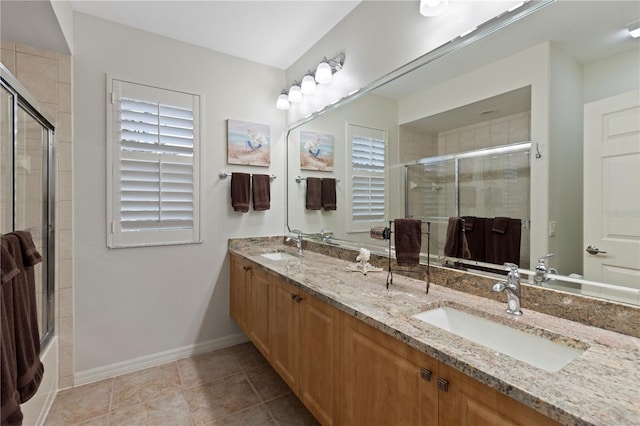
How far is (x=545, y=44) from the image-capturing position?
44.7 inches

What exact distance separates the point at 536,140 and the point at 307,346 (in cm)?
136

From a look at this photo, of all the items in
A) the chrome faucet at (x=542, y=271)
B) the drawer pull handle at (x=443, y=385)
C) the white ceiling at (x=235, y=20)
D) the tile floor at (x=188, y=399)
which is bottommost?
the tile floor at (x=188, y=399)

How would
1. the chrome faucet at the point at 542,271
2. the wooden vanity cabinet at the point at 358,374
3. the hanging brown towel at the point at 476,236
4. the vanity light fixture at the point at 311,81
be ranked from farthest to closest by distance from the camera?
the vanity light fixture at the point at 311,81
the hanging brown towel at the point at 476,236
the chrome faucet at the point at 542,271
the wooden vanity cabinet at the point at 358,374

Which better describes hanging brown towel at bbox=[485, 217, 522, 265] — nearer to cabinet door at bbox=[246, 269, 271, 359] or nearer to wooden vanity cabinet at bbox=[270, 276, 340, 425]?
wooden vanity cabinet at bbox=[270, 276, 340, 425]

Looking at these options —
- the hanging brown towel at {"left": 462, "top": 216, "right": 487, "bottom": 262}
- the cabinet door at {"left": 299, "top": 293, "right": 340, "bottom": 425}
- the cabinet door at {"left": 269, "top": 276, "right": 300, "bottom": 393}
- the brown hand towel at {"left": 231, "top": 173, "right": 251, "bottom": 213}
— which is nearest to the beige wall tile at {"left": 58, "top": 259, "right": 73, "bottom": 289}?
the brown hand towel at {"left": 231, "top": 173, "right": 251, "bottom": 213}

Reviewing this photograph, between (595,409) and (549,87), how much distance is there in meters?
1.06

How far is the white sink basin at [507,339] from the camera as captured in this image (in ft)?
3.03

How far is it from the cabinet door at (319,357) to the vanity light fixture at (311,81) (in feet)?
5.54

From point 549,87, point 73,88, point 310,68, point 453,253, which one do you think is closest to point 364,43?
point 310,68

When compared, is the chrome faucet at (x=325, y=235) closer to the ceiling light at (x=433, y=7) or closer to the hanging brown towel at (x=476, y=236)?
the hanging brown towel at (x=476, y=236)

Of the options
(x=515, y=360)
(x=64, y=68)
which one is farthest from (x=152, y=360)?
(x=515, y=360)

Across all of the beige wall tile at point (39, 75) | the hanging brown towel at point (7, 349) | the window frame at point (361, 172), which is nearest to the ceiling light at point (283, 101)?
the window frame at point (361, 172)

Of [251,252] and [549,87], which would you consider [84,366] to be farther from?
[549,87]

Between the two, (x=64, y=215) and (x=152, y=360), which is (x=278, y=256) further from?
(x=64, y=215)
